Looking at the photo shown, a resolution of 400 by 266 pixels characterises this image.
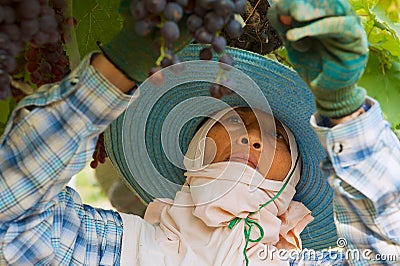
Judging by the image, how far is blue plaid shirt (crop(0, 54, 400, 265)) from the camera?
1.19m

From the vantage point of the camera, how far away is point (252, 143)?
172 centimetres

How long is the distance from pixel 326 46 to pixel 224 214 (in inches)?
25.1

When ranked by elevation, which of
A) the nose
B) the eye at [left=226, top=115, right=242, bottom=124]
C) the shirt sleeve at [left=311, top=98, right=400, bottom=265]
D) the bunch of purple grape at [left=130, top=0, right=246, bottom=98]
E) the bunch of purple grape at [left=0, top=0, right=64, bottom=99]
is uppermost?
the bunch of purple grape at [left=130, top=0, right=246, bottom=98]

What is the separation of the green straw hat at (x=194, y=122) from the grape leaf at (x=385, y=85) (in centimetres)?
14

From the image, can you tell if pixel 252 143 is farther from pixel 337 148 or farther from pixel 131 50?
pixel 131 50

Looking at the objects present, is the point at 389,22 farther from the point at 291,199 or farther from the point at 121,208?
the point at 121,208

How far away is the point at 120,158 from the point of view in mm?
1864

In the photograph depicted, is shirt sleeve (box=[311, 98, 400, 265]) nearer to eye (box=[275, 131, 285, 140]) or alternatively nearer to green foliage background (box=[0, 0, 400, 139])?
green foliage background (box=[0, 0, 400, 139])

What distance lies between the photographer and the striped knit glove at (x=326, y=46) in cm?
107

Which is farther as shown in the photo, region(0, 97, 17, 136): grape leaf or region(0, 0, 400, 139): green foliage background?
region(0, 0, 400, 139): green foliage background

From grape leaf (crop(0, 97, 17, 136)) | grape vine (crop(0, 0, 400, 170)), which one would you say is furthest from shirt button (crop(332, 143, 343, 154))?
grape leaf (crop(0, 97, 17, 136))

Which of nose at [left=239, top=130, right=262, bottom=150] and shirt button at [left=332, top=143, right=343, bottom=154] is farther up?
shirt button at [left=332, top=143, right=343, bottom=154]

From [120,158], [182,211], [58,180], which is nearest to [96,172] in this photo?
[120,158]

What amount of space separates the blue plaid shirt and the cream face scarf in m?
0.27
